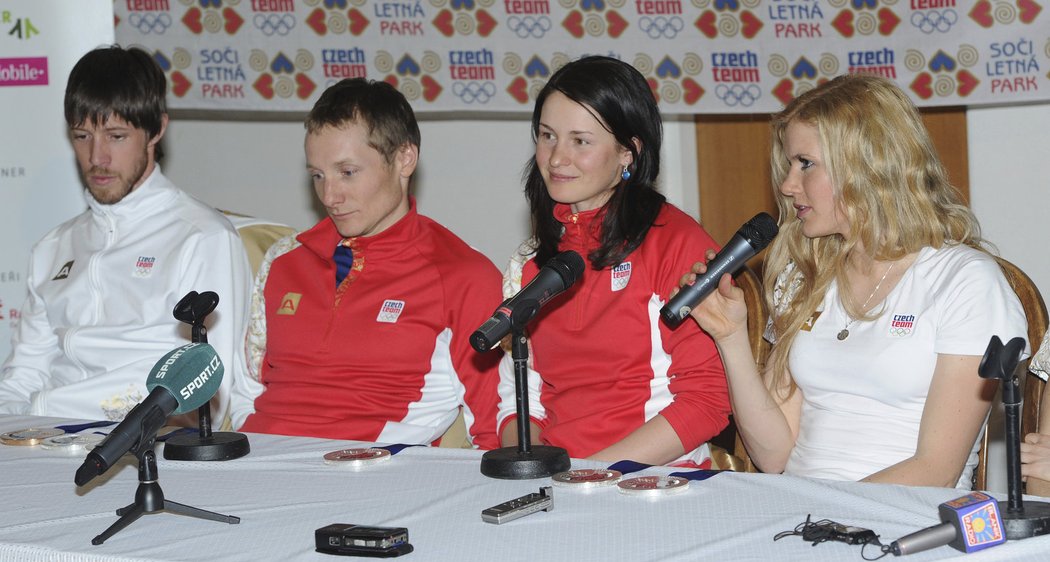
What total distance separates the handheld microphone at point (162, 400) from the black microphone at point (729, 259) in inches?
27.9

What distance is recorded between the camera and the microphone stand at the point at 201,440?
1.93m

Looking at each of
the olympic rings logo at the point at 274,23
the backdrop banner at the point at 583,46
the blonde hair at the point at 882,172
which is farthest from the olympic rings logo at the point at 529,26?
the blonde hair at the point at 882,172

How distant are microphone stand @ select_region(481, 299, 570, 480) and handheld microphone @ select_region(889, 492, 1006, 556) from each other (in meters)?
0.59

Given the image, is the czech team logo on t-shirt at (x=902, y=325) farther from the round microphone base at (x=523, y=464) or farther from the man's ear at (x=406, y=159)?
the man's ear at (x=406, y=159)

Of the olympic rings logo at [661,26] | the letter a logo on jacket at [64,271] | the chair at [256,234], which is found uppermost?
the olympic rings logo at [661,26]

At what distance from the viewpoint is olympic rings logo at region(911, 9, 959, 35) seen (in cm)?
307

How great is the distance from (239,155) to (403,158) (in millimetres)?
1646

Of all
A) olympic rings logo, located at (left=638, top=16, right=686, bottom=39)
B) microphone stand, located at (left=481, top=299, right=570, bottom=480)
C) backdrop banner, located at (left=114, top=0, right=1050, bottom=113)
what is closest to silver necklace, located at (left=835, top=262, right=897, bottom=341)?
microphone stand, located at (left=481, top=299, right=570, bottom=480)

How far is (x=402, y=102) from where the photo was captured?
2709 millimetres

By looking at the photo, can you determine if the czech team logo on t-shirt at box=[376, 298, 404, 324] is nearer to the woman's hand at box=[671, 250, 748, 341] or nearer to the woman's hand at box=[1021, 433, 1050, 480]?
the woman's hand at box=[671, 250, 748, 341]

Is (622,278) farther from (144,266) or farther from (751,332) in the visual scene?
(144,266)

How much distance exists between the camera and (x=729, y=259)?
5.99 feet

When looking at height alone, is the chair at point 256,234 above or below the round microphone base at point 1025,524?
above

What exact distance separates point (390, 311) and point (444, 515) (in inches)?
41.7
